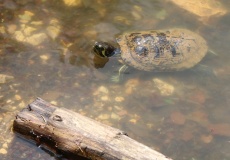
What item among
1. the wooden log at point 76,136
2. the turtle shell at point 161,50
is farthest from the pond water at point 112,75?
the wooden log at point 76,136

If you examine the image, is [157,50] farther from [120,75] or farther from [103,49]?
[103,49]

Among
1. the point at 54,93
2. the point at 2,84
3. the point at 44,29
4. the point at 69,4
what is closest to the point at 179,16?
the point at 69,4

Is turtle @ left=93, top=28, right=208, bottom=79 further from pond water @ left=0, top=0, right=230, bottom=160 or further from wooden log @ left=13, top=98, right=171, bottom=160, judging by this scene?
wooden log @ left=13, top=98, right=171, bottom=160

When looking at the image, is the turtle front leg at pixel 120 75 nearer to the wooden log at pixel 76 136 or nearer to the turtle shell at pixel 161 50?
the turtle shell at pixel 161 50

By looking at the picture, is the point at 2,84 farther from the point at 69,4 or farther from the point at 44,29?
the point at 69,4

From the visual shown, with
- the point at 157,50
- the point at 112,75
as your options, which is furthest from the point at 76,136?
the point at 157,50

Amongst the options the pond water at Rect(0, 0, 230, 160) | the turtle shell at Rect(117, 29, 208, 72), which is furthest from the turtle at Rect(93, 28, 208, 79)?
the pond water at Rect(0, 0, 230, 160)

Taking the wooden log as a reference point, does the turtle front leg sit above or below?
below
